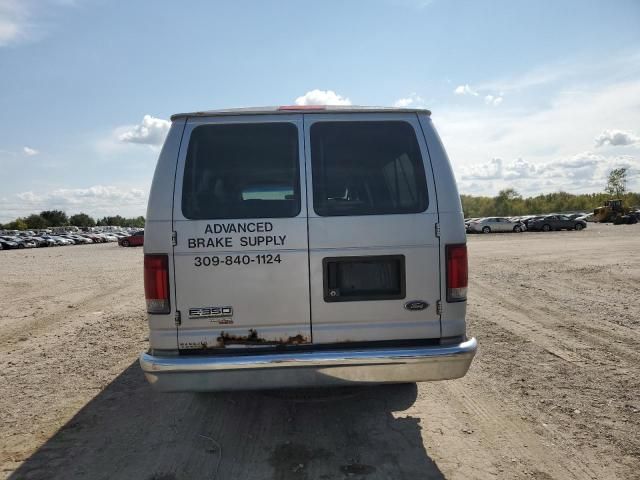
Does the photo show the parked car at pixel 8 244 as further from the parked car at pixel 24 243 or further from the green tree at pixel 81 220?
the green tree at pixel 81 220

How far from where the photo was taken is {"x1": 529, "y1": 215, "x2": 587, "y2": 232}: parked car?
1655 inches

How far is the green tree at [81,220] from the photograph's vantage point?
14675 cm

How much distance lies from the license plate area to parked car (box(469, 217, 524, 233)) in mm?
43040

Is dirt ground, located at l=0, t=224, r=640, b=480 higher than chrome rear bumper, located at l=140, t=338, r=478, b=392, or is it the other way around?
chrome rear bumper, located at l=140, t=338, r=478, b=392

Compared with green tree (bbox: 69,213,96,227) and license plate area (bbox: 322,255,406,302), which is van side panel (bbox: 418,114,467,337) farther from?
green tree (bbox: 69,213,96,227)

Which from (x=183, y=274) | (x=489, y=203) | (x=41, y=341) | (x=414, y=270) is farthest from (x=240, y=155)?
(x=489, y=203)

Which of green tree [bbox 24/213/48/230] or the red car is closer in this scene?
the red car

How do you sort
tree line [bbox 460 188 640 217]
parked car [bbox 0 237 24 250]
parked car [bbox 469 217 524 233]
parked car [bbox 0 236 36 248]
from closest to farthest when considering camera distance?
1. parked car [bbox 469 217 524 233]
2. parked car [bbox 0 237 24 250]
3. parked car [bbox 0 236 36 248]
4. tree line [bbox 460 188 640 217]

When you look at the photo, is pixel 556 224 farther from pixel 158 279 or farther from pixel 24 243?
pixel 24 243

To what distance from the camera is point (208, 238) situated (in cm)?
328

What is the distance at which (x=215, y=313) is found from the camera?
10.8 feet

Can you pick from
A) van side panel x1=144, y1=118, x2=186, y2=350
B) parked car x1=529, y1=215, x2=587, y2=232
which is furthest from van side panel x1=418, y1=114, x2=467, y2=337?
parked car x1=529, y1=215, x2=587, y2=232

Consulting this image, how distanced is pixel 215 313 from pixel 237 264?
38 cm

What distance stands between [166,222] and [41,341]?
519 centimetres
